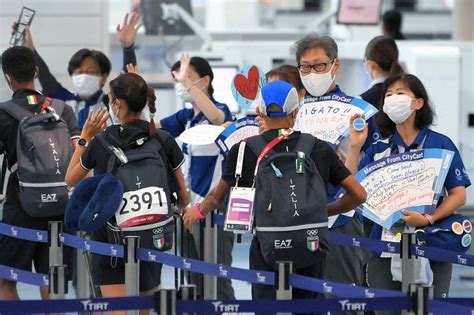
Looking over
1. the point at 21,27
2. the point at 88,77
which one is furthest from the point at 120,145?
the point at 21,27

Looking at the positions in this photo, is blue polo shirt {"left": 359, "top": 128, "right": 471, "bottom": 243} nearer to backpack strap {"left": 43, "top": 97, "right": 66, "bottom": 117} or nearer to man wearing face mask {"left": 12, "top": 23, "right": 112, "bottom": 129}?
backpack strap {"left": 43, "top": 97, "right": 66, "bottom": 117}

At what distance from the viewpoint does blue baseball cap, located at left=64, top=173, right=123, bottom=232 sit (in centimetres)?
586

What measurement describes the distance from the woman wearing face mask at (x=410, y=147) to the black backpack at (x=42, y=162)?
156cm

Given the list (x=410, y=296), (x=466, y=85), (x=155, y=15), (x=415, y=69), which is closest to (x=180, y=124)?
(x=410, y=296)

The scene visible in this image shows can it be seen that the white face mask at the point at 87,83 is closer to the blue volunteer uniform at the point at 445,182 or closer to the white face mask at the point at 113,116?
the white face mask at the point at 113,116

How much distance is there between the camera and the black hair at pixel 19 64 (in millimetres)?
7078

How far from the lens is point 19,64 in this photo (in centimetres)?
710

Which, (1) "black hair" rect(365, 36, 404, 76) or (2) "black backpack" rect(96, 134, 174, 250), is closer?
(2) "black backpack" rect(96, 134, 174, 250)

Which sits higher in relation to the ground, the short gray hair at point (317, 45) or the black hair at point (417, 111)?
the short gray hair at point (317, 45)

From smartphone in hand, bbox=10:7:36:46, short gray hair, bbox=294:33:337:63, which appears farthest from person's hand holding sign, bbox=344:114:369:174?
smartphone in hand, bbox=10:7:36:46

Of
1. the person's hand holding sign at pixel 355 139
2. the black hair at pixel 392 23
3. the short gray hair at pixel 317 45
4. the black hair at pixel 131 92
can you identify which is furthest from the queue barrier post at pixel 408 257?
the black hair at pixel 392 23

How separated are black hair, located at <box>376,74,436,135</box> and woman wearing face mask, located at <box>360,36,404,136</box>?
150cm

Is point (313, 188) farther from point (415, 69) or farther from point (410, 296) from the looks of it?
point (415, 69)

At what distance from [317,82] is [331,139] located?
0.30 meters
